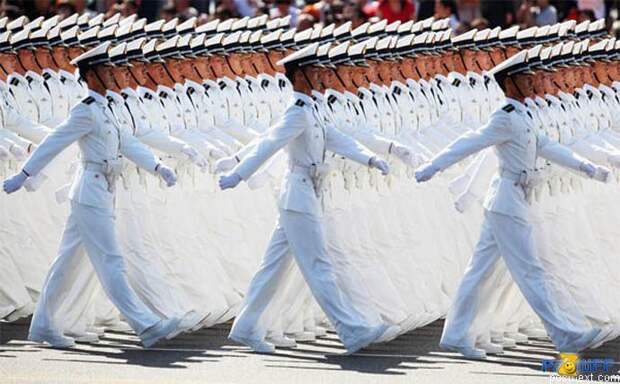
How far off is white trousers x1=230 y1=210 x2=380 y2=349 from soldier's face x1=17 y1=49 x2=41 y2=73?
301cm

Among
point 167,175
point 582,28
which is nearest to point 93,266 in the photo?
point 167,175

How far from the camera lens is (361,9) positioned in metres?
25.4

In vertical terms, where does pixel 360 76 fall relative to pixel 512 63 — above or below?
above

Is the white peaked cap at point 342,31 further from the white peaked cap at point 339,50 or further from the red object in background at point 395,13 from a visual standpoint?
the red object in background at point 395,13

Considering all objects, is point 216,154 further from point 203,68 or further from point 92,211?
point 92,211

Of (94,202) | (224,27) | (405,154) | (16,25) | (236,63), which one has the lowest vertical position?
(405,154)

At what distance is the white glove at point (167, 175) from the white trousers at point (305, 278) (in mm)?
752

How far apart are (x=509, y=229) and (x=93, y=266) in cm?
261

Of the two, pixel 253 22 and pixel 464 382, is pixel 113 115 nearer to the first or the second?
pixel 464 382

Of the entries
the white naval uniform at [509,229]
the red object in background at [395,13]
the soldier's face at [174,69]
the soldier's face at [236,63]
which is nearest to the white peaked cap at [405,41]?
the soldier's face at [236,63]

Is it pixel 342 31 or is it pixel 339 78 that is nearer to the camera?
pixel 339 78

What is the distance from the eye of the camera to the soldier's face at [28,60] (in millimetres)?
17734

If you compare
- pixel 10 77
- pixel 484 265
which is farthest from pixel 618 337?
pixel 10 77

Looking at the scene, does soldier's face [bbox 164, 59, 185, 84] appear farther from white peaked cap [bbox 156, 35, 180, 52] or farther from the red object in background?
the red object in background
